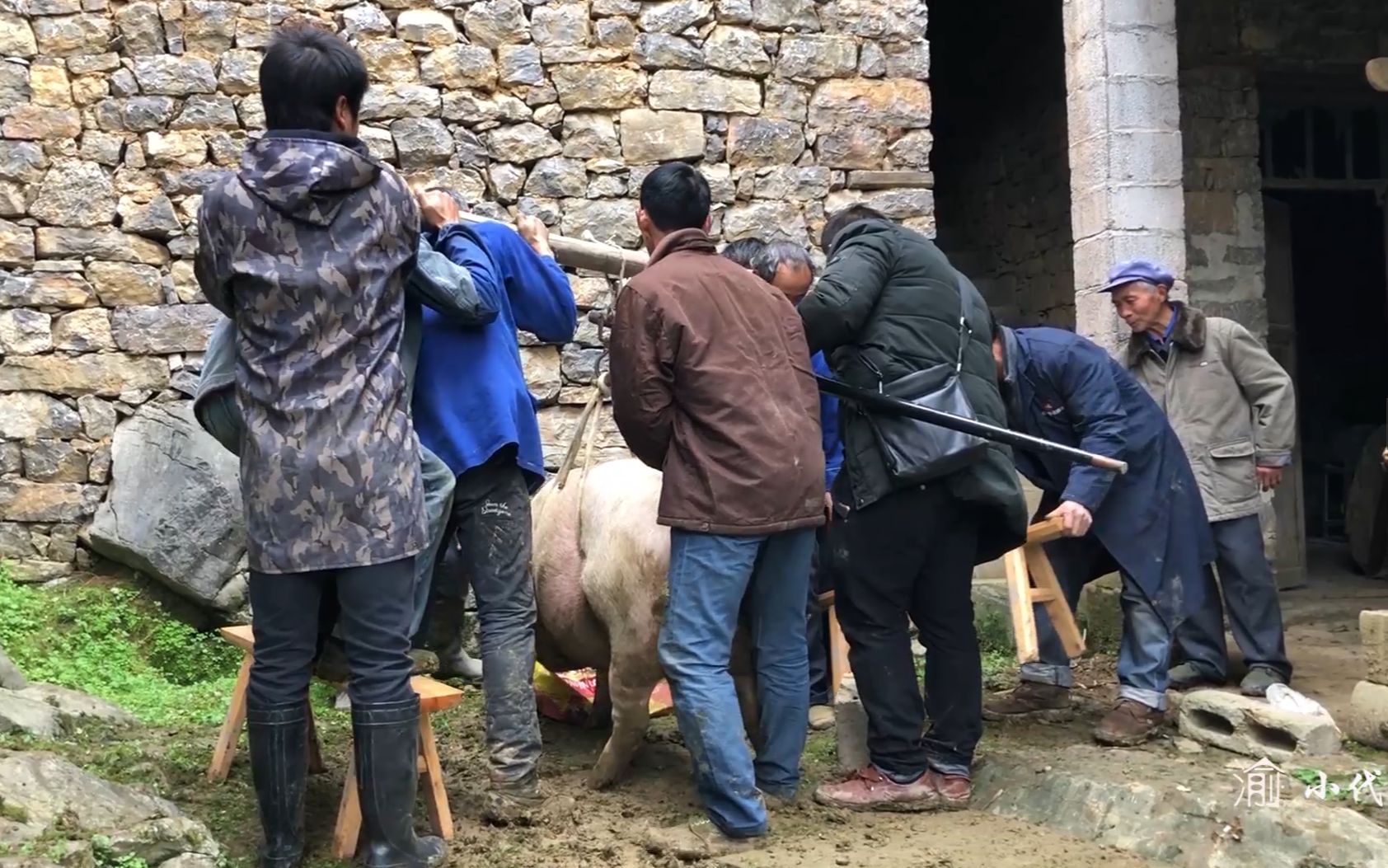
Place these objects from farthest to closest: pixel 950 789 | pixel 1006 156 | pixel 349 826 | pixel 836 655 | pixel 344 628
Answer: pixel 1006 156 → pixel 836 655 → pixel 950 789 → pixel 349 826 → pixel 344 628

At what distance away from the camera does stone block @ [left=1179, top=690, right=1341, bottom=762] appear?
4.14m

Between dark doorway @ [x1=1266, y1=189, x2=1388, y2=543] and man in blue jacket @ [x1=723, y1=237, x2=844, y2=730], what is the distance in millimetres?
7593

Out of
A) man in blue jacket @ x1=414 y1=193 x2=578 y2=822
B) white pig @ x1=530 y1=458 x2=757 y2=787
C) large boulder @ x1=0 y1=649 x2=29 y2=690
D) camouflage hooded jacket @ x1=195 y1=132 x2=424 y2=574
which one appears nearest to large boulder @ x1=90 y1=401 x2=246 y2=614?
large boulder @ x1=0 y1=649 x2=29 y2=690

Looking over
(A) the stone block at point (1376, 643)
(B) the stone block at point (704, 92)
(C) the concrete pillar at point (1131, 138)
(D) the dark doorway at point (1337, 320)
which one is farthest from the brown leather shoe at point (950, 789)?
(D) the dark doorway at point (1337, 320)

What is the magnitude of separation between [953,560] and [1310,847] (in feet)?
3.84

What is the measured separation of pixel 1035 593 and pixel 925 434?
1.12m

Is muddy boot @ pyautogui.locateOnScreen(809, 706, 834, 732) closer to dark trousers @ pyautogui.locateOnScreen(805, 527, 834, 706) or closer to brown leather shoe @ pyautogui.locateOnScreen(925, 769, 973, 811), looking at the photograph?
dark trousers @ pyautogui.locateOnScreen(805, 527, 834, 706)

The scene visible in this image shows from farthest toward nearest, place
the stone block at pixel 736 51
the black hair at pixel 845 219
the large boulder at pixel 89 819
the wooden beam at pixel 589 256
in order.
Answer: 1. the stone block at pixel 736 51
2. the wooden beam at pixel 589 256
3. the black hair at pixel 845 219
4. the large boulder at pixel 89 819

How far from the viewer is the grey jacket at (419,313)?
3.17 metres

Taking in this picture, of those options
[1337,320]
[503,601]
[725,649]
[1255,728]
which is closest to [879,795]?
[725,649]

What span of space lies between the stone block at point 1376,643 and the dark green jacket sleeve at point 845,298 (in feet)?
6.45

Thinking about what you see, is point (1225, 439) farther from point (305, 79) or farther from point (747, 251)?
point (305, 79)

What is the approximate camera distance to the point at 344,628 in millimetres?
3014

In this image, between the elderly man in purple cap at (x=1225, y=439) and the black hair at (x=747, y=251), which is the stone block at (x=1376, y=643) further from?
the black hair at (x=747, y=251)
